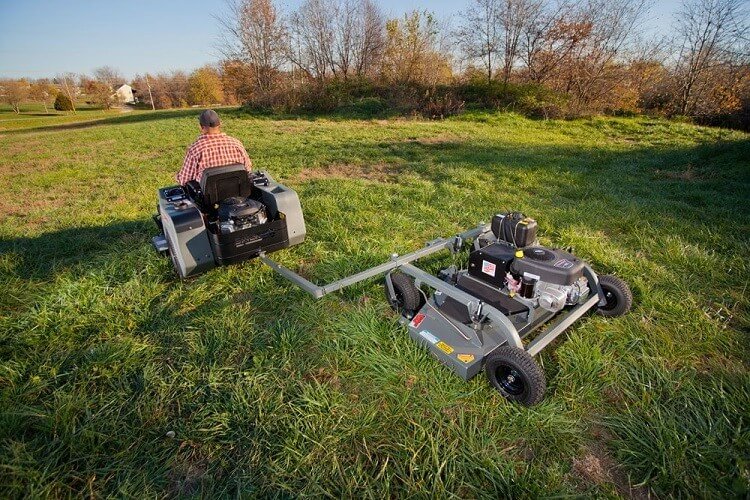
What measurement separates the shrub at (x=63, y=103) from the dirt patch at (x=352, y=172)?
238 ft

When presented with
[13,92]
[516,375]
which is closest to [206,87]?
[13,92]

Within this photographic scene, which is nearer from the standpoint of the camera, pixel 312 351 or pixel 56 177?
pixel 312 351

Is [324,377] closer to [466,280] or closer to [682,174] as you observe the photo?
[466,280]

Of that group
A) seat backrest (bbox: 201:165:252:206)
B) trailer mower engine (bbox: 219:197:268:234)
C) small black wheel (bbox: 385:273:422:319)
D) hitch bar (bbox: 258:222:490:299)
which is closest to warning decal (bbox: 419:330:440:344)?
small black wheel (bbox: 385:273:422:319)

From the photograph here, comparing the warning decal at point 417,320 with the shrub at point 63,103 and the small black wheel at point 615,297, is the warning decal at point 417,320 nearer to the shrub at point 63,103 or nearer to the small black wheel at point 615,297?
the small black wheel at point 615,297

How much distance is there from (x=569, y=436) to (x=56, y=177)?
1171 cm

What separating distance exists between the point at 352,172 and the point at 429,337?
661 centimetres

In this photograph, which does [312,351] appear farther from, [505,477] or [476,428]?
[505,477]

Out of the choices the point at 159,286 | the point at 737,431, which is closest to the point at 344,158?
the point at 159,286

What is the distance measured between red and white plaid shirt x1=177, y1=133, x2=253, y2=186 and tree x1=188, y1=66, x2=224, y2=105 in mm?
50726

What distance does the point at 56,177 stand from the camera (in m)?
8.81

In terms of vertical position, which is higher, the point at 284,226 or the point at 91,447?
the point at 284,226

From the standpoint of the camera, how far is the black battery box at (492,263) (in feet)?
9.35

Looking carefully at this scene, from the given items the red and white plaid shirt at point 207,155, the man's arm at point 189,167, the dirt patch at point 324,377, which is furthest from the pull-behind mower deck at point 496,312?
the man's arm at point 189,167
